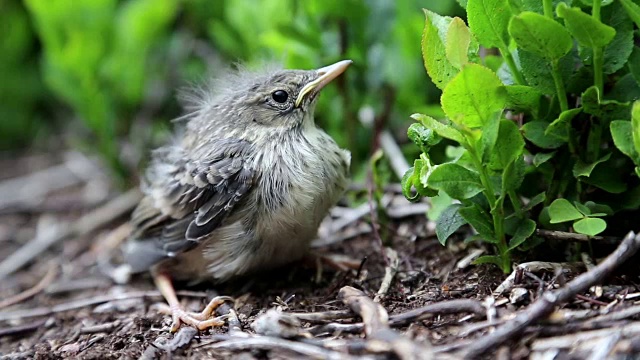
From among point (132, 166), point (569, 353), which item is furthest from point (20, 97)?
point (569, 353)

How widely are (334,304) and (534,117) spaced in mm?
980

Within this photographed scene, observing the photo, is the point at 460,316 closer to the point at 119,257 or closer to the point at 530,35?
the point at 530,35

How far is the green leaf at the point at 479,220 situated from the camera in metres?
2.26

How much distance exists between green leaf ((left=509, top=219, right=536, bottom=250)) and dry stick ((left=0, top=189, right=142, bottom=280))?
103 inches

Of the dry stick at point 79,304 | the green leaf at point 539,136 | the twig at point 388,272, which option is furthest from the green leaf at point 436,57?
the dry stick at point 79,304

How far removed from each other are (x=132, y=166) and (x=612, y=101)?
3155 millimetres

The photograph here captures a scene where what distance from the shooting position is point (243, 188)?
2639mm

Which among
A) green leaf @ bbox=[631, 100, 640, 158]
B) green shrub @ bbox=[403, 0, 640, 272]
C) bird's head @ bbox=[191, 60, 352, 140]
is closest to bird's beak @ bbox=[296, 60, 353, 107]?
bird's head @ bbox=[191, 60, 352, 140]

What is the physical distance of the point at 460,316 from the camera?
210 centimetres

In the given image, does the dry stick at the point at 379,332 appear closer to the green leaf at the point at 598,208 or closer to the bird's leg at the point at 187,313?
the bird's leg at the point at 187,313

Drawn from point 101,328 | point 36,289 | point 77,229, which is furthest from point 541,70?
point 77,229

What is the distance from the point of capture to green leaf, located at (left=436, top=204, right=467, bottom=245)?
234 cm

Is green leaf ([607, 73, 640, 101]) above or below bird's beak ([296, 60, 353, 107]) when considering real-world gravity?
below

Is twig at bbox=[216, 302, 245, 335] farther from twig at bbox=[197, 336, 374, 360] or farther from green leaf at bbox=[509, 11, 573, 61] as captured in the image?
green leaf at bbox=[509, 11, 573, 61]
